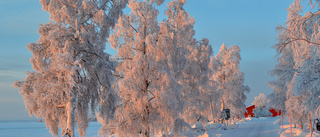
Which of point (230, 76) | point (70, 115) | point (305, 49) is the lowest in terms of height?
point (70, 115)

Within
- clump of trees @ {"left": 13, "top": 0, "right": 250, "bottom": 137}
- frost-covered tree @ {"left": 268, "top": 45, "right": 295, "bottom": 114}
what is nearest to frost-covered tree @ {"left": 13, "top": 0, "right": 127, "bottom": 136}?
clump of trees @ {"left": 13, "top": 0, "right": 250, "bottom": 137}

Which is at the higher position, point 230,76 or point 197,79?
point 230,76

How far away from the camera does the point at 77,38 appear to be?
1456 cm

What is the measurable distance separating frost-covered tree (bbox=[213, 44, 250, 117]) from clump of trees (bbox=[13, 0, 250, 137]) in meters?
20.7

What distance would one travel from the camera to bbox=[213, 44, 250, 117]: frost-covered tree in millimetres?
36156

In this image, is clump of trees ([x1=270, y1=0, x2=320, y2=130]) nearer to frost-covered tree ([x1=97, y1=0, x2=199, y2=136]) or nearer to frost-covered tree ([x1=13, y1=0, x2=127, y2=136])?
frost-covered tree ([x1=97, y1=0, x2=199, y2=136])

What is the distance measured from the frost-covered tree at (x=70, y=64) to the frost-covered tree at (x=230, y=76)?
2320 centimetres

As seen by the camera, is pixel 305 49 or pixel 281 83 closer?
pixel 305 49

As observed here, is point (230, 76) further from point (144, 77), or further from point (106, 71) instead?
point (106, 71)

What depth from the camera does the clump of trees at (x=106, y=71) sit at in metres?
13.6

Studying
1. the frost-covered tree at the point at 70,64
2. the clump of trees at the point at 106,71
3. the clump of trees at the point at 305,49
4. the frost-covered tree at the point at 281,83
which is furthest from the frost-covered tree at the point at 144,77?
the frost-covered tree at the point at 281,83

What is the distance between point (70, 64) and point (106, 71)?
2.39 meters

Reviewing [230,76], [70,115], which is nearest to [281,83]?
[230,76]

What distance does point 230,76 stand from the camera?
36938mm
